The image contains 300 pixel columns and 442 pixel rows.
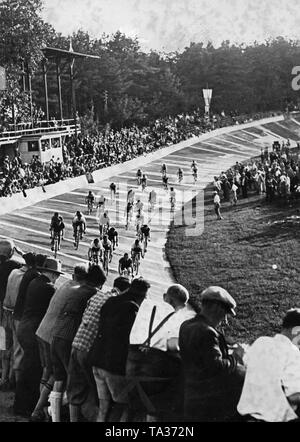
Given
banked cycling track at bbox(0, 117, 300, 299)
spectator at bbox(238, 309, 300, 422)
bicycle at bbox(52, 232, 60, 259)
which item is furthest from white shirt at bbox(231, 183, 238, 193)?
spectator at bbox(238, 309, 300, 422)

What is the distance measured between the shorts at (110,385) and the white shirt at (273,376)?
3.77 feet

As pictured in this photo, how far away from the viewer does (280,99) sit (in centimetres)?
8712

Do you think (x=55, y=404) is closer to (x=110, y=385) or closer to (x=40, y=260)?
(x=110, y=385)

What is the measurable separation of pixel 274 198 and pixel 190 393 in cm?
3021

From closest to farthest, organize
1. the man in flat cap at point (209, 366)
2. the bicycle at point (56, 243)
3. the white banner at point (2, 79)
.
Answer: the man in flat cap at point (209, 366)
the bicycle at point (56, 243)
the white banner at point (2, 79)

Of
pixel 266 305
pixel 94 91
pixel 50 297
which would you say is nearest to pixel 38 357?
pixel 50 297

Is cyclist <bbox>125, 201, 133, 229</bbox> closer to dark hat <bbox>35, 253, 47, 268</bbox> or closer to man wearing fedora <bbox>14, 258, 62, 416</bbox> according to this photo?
dark hat <bbox>35, 253, 47, 268</bbox>

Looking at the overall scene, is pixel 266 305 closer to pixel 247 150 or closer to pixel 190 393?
pixel 190 393

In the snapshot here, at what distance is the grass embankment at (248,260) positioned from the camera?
2059 centimetres

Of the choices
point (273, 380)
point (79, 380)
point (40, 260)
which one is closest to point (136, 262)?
point (40, 260)

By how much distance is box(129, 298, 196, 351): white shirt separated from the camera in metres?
5.14

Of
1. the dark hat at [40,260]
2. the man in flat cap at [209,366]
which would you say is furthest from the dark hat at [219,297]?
the dark hat at [40,260]

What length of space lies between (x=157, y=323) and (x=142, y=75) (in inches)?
3039

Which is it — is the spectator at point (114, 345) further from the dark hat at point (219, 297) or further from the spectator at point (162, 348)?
the dark hat at point (219, 297)
